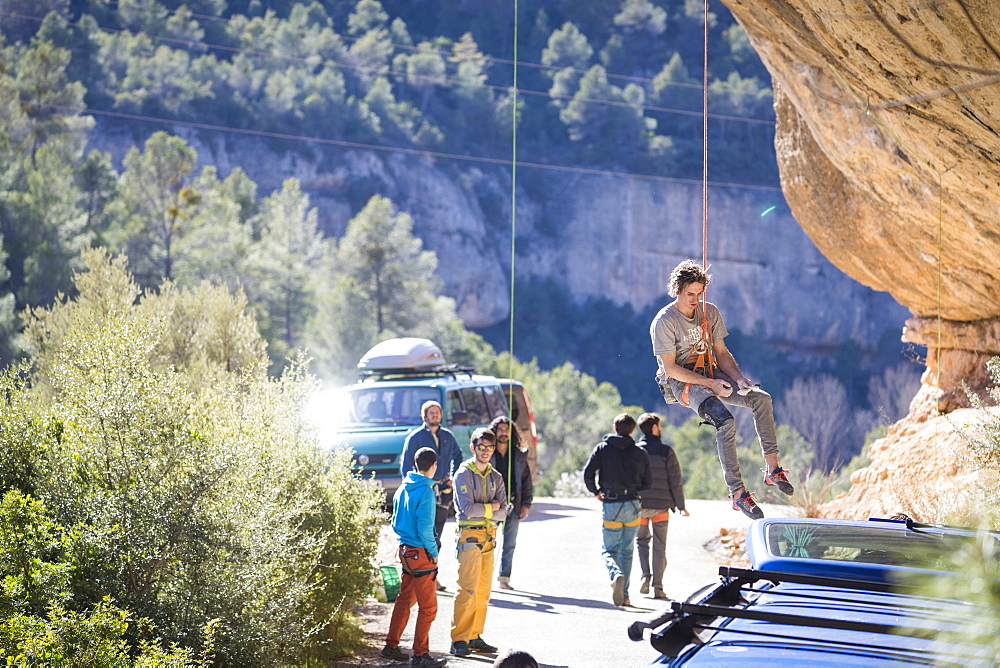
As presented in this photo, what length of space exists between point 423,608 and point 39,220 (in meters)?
31.1

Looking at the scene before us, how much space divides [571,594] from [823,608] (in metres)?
7.58

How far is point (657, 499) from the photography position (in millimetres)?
9953

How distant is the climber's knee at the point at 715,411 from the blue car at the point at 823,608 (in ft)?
6.09

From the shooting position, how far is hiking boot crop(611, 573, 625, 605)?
31.8 feet

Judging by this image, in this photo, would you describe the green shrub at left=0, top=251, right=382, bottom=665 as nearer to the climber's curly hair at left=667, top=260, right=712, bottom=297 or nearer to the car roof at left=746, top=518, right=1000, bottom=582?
the climber's curly hair at left=667, top=260, right=712, bottom=297

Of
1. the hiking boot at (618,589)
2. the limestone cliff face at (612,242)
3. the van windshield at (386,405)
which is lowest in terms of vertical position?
the hiking boot at (618,589)

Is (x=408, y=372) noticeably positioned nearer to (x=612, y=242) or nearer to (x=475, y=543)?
(x=475, y=543)

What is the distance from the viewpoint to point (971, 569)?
5.45 feet

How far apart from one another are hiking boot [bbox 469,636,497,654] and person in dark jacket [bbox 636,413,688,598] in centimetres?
257

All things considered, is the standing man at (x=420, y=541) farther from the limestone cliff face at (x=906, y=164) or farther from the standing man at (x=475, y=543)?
the limestone cliff face at (x=906, y=164)

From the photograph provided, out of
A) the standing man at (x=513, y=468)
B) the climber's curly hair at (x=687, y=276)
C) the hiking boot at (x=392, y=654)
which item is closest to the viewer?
the climber's curly hair at (x=687, y=276)

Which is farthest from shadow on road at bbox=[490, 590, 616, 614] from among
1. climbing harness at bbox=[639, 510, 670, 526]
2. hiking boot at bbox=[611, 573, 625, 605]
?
climbing harness at bbox=[639, 510, 670, 526]

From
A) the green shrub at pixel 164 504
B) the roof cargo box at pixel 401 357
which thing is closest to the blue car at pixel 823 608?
the green shrub at pixel 164 504

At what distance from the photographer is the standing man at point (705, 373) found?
6.31m
